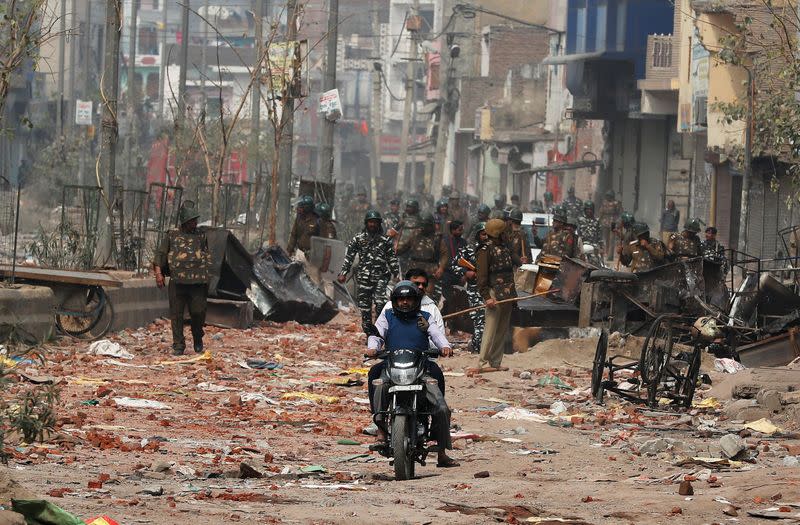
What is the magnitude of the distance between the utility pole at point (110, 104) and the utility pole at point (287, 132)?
646cm

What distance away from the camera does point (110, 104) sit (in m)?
21.8

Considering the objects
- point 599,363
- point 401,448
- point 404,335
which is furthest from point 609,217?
point 401,448

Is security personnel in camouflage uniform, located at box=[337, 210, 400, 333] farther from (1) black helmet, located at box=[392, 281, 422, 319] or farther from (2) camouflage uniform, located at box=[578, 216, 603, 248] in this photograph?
(2) camouflage uniform, located at box=[578, 216, 603, 248]

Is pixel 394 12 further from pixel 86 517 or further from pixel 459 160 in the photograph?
pixel 86 517

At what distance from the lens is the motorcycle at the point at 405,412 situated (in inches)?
405

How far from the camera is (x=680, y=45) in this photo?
150 ft

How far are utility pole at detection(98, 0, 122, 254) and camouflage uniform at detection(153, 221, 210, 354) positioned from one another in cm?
381

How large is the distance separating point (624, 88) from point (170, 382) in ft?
132

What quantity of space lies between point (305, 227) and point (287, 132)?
206 inches

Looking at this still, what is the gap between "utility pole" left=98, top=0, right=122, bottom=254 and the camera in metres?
21.7

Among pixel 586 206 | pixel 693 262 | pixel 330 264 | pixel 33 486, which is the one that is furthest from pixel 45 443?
pixel 586 206

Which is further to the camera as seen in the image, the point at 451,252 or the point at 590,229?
the point at 590,229

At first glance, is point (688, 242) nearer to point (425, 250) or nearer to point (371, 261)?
point (425, 250)

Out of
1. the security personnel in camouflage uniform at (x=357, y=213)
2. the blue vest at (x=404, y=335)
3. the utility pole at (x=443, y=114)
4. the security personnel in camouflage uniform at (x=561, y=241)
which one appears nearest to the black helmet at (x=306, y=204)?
the security personnel in camouflage uniform at (x=561, y=241)
